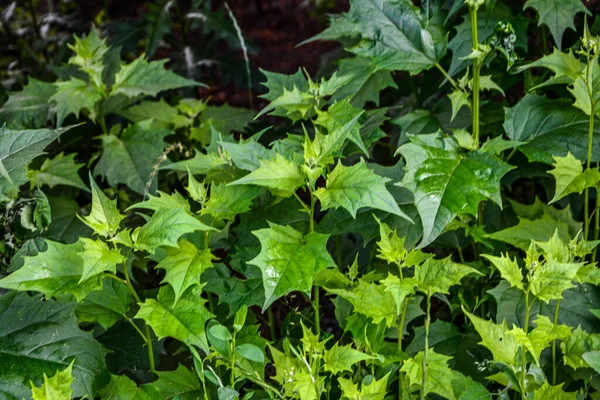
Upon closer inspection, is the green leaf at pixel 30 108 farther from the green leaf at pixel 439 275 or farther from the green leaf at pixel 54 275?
the green leaf at pixel 439 275

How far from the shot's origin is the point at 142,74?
2.54 m

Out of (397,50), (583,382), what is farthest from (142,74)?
(583,382)

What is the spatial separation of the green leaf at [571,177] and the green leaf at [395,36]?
485mm

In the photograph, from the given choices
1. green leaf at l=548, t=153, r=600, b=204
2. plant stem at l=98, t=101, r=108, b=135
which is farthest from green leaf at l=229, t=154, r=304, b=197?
plant stem at l=98, t=101, r=108, b=135

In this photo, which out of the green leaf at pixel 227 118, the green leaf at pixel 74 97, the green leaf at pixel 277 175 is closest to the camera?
the green leaf at pixel 277 175

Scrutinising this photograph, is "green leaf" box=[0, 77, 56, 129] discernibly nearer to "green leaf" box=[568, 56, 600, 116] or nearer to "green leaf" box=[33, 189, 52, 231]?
"green leaf" box=[33, 189, 52, 231]

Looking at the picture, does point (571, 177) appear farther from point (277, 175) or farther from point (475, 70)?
point (277, 175)

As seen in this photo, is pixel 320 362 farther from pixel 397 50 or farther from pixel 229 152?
pixel 397 50

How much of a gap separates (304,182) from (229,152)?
0.87ft

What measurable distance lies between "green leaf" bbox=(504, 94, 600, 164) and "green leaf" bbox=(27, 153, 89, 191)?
1515 millimetres

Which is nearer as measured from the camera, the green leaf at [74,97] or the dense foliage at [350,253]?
the dense foliage at [350,253]

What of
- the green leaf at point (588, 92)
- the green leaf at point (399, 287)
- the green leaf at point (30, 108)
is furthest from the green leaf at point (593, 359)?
the green leaf at point (30, 108)

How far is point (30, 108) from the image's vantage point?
8.36 feet

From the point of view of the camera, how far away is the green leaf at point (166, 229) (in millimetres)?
1501
